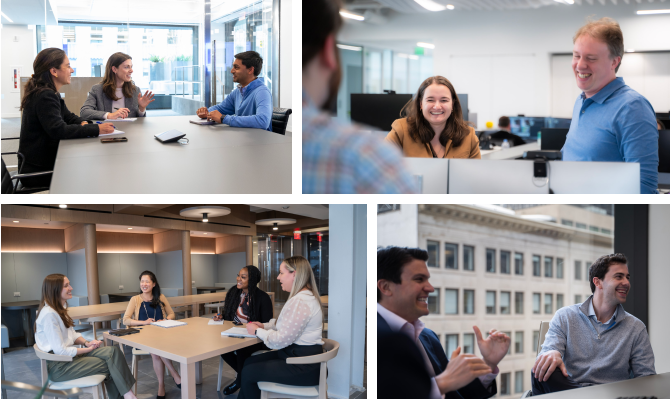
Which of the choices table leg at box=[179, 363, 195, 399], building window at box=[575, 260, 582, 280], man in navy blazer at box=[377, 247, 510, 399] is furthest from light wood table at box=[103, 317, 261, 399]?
building window at box=[575, 260, 582, 280]

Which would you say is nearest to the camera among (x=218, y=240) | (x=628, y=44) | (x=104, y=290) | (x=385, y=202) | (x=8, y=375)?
(x=385, y=202)

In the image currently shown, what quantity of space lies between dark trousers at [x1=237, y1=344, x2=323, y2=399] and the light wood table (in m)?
0.17

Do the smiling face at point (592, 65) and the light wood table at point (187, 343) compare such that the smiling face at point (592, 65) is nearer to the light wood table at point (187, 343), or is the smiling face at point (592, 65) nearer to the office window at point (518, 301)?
the light wood table at point (187, 343)

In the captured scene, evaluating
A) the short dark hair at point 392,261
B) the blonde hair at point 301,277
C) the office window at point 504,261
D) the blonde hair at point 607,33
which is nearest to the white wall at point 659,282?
the blonde hair at point 607,33

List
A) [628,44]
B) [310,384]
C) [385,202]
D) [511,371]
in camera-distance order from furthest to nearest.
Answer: [628,44]
[511,371]
[310,384]
[385,202]

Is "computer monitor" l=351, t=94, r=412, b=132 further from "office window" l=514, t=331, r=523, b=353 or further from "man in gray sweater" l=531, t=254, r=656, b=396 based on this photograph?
"office window" l=514, t=331, r=523, b=353

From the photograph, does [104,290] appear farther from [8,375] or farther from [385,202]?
[385,202]

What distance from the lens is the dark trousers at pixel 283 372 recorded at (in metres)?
2.38

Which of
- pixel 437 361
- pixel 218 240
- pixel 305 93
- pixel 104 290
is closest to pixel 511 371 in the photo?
pixel 218 240

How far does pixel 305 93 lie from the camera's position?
1728 millimetres

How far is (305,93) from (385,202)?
1.72ft

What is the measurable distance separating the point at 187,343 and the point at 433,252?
1.40 meters

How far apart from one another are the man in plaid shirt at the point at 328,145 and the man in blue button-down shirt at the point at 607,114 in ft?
2.67

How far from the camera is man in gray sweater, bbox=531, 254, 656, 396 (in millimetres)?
2133
